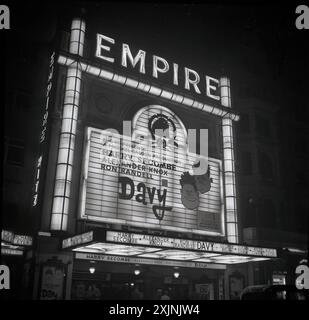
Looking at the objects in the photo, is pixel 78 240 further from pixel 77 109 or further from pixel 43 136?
pixel 77 109

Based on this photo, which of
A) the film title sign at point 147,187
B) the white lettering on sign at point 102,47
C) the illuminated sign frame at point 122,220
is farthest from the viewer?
the white lettering on sign at point 102,47

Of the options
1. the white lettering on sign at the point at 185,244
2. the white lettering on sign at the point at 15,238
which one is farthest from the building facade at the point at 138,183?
the white lettering on sign at the point at 15,238

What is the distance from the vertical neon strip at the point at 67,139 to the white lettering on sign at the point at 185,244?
3.59 meters

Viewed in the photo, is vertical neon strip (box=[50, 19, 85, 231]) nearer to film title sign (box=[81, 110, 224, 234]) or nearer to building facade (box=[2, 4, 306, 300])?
building facade (box=[2, 4, 306, 300])

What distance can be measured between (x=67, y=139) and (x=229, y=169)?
1064 centimetres

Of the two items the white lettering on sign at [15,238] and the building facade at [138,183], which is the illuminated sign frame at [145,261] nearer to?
the building facade at [138,183]

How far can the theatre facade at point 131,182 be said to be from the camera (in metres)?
18.2

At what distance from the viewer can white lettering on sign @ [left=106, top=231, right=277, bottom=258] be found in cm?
1609

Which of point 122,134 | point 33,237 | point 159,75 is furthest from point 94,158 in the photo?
point 159,75

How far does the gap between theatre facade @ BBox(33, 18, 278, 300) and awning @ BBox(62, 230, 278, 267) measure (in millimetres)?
52

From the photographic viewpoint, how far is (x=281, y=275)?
Answer: 969 inches

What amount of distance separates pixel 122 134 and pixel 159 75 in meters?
5.97
